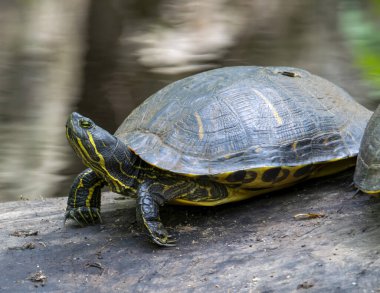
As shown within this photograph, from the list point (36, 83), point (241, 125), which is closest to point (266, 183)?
point (241, 125)

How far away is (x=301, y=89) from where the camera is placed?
4.07 metres

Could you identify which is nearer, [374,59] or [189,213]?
[189,213]

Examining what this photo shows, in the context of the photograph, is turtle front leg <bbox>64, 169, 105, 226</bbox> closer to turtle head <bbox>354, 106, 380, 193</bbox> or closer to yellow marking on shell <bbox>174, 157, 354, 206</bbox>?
yellow marking on shell <bbox>174, 157, 354, 206</bbox>

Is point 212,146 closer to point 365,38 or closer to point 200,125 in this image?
point 200,125

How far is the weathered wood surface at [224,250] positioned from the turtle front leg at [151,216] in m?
0.07

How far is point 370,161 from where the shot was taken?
3.14 meters

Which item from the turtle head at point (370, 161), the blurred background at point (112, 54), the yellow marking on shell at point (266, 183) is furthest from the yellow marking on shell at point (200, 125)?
the blurred background at point (112, 54)

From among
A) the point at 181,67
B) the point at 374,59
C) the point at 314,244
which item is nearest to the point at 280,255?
the point at 314,244

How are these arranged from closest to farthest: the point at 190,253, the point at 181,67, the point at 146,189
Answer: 1. the point at 190,253
2. the point at 146,189
3. the point at 181,67

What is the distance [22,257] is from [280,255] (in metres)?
1.50

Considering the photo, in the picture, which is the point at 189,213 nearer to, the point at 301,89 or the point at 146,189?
the point at 146,189

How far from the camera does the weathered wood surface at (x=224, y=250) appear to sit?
277 cm

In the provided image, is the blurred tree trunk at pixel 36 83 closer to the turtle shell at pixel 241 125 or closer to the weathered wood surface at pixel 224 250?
the weathered wood surface at pixel 224 250

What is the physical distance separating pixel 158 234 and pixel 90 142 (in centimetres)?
73
